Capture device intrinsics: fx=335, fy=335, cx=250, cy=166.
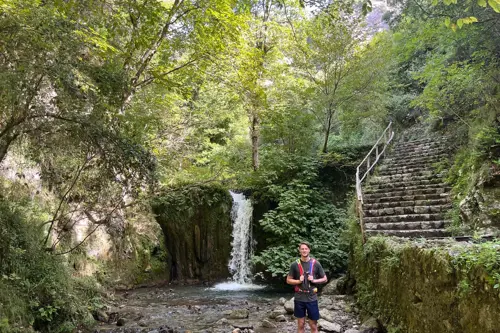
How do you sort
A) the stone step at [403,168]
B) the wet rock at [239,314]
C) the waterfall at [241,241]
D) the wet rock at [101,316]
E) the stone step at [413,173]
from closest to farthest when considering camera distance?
the wet rock at [101,316], the wet rock at [239,314], the stone step at [413,173], the stone step at [403,168], the waterfall at [241,241]

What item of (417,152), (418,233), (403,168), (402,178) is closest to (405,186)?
(402,178)

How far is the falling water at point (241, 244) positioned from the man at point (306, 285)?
7831 millimetres

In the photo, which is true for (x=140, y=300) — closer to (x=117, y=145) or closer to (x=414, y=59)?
(x=117, y=145)

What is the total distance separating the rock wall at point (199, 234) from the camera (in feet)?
44.7

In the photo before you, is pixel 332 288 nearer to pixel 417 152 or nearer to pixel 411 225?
pixel 411 225

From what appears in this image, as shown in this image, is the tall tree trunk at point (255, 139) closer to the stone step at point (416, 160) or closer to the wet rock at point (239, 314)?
the stone step at point (416, 160)

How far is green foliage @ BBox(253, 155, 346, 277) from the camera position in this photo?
1076 cm

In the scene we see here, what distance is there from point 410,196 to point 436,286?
17.6 feet

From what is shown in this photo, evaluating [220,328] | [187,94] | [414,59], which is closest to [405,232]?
[220,328]

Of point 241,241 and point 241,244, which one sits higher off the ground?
point 241,241

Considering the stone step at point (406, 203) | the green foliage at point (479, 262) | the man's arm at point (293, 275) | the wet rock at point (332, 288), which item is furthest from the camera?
the wet rock at point (332, 288)

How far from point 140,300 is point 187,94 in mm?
6131

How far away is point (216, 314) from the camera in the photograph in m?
7.90

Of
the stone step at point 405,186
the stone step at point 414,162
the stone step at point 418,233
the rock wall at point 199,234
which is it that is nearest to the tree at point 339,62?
the stone step at point 414,162
